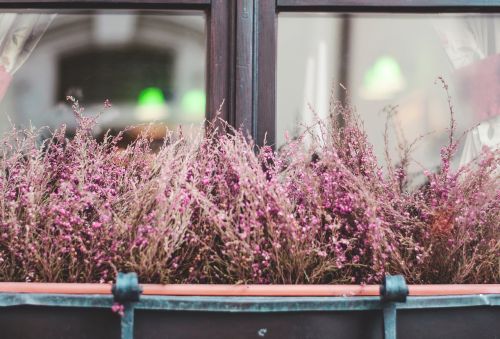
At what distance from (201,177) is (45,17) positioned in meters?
1.01

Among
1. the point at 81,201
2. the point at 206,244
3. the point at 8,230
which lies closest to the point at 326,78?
the point at 206,244

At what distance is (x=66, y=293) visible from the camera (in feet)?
→ 5.65

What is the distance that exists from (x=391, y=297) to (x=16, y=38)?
1.74 m

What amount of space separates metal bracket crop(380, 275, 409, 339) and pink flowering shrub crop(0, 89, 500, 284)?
0.14 meters

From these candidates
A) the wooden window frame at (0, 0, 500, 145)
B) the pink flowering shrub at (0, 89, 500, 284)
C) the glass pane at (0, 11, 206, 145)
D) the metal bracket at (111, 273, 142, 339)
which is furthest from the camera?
the glass pane at (0, 11, 206, 145)

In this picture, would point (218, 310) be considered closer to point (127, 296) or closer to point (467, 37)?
point (127, 296)

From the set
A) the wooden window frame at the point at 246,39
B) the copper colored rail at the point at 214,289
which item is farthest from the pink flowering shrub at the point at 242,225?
the wooden window frame at the point at 246,39

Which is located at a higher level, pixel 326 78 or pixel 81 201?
pixel 326 78

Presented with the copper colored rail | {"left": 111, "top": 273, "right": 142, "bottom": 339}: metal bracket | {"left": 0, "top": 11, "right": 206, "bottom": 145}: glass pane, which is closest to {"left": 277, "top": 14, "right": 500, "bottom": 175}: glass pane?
{"left": 0, "top": 11, "right": 206, "bottom": 145}: glass pane

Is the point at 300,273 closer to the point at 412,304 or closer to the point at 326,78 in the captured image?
the point at 412,304

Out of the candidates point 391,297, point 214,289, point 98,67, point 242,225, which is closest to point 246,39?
point 98,67

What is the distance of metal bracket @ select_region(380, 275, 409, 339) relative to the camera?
5.50ft

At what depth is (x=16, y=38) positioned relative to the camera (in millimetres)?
2531

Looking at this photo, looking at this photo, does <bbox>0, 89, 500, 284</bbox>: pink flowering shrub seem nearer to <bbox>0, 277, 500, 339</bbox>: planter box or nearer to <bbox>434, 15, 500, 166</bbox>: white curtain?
<bbox>0, 277, 500, 339</bbox>: planter box
